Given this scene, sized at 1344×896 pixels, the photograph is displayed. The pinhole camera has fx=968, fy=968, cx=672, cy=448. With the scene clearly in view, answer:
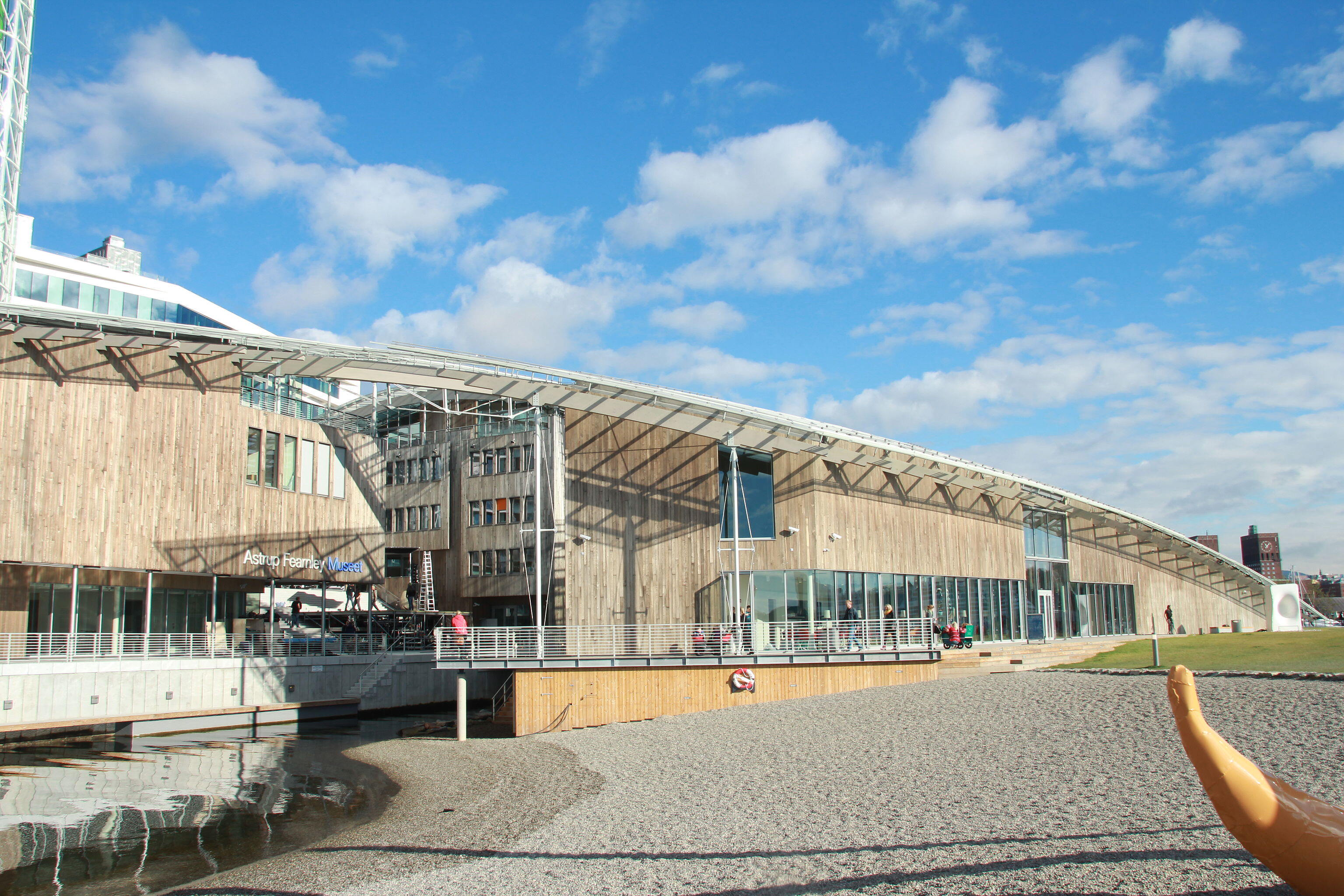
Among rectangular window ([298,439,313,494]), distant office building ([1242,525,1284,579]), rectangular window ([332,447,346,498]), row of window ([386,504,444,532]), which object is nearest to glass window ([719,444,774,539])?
rectangular window ([298,439,313,494])

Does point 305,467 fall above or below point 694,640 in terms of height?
above

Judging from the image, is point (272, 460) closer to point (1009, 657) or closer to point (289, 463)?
point (289, 463)

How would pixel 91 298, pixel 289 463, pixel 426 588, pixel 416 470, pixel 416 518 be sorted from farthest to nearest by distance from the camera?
pixel 416 470, pixel 91 298, pixel 416 518, pixel 426 588, pixel 289 463

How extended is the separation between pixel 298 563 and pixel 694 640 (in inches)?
778

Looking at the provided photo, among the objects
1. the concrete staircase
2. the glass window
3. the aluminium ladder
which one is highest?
the glass window

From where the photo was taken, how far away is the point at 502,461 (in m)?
49.8

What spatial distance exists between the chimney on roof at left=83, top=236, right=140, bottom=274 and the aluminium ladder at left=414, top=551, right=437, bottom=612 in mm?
25756

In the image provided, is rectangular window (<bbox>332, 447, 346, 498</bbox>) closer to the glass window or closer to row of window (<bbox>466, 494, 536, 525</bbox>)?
row of window (<bbox>466, 494, 536, 525</bbox>)

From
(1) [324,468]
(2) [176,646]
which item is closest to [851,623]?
(2) [176,646]

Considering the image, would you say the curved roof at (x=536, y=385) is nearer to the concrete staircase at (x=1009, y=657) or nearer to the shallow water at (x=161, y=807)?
the concrete staircase at (x=1009, y=657)

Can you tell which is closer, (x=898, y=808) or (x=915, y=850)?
(x=915, y=850)

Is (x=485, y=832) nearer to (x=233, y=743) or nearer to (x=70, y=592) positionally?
(x=233, y=743)

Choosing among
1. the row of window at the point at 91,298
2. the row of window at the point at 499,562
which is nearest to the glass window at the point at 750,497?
the row of window at the point at 499,562

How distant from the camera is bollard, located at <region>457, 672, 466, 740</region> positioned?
89.4 ft
